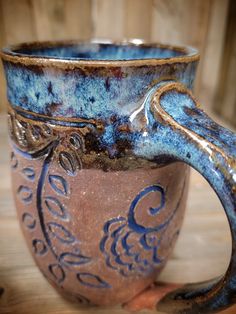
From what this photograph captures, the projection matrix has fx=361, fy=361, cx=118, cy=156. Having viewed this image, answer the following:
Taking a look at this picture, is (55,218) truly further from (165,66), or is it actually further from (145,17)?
(145,17)

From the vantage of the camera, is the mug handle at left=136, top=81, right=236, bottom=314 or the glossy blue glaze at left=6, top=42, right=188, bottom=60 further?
the glossy blue glaze at left=6, top=42, right=188, bottom=60

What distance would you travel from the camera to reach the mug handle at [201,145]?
0.27m

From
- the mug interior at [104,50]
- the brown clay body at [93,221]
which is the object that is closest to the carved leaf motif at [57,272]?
the brown clay body at [93,221]

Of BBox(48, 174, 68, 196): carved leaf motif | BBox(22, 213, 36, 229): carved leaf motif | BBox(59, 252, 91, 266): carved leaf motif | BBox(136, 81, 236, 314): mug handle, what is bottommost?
BBox(59, 252, 91, 266): carved leaf motif

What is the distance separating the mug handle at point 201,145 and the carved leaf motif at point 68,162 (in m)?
0.07

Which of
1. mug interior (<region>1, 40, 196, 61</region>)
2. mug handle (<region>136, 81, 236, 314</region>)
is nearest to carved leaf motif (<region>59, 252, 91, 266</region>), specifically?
mug handle (<region>136, 81, 236, 314</region>)

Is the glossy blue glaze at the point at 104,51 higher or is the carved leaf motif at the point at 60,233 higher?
the glossy blue glaze at the point at 104,51

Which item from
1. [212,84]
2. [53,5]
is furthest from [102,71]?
[212,84]

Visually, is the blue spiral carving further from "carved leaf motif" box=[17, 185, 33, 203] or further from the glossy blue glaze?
the glossy blue glaze

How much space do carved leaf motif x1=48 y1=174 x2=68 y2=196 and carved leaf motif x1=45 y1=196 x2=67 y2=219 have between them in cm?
1

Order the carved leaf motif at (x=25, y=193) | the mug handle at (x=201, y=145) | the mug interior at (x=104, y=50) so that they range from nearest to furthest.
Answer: the mug handle at (x=201, y=145)
the carved leaf motif at (x=25, y=193)
the mug interior at (x=104, y=50)

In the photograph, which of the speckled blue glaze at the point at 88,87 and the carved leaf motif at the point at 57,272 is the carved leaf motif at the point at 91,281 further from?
the speckled blue glaze at the point at 88,87

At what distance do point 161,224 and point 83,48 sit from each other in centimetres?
28

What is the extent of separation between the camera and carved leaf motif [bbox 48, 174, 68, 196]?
337 mm
